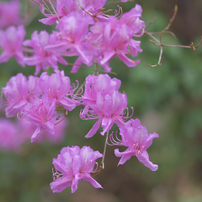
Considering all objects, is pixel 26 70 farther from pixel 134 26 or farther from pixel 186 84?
pixel 134 26

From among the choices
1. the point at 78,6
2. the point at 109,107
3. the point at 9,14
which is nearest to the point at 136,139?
the point at 109,107

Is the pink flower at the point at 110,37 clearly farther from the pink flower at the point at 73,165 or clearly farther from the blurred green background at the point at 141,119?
the blurred green background at the point at 141,119

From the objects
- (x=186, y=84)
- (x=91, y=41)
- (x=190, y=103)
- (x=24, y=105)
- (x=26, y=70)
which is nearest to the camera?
(x=91, y=41)

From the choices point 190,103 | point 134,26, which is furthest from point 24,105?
point 190,103

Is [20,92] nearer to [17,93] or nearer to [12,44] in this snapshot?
[17,93]

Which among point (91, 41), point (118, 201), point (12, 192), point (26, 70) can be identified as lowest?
point (118, 201)
